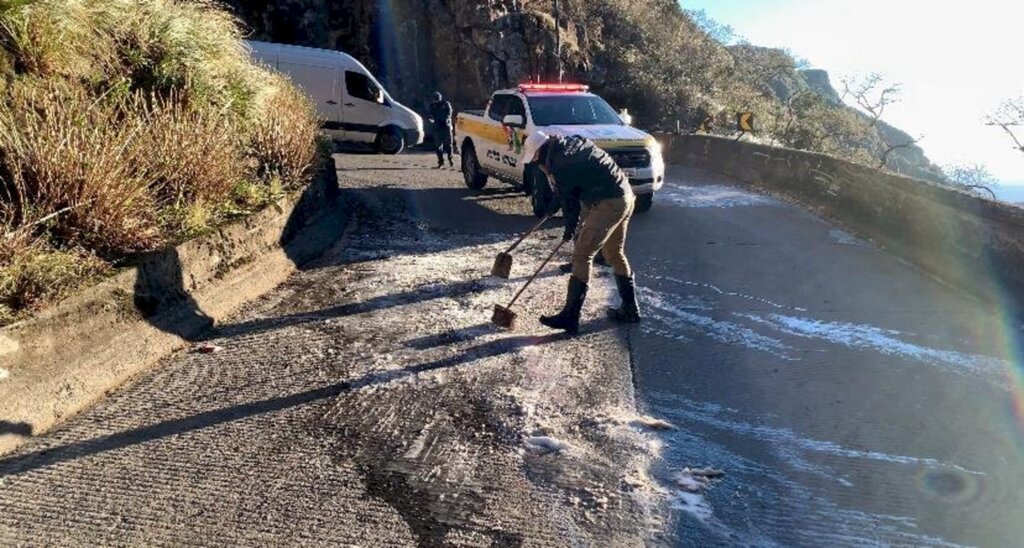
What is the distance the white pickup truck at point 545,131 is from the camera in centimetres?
1020

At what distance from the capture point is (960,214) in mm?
7641

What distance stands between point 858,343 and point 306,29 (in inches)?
1038

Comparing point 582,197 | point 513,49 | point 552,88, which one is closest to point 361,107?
point 552,88

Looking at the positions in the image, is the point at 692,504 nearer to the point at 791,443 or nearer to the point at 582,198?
the point at 791,443

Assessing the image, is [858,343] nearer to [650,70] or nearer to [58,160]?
[58,160]

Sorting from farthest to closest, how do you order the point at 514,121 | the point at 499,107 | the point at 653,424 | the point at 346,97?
the point at 346,97 < the point at 499,107 < the point at 514,121 < the point at 653,424

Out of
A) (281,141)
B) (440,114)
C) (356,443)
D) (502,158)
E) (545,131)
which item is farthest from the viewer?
(440,114)

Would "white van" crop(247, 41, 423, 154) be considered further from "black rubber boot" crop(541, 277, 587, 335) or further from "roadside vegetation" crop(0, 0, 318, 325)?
"black rubber boot" crop(541, 277, 587, 335)

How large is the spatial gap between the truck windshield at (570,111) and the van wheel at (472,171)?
211 cm

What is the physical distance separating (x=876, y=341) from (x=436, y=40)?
27170 millimetres

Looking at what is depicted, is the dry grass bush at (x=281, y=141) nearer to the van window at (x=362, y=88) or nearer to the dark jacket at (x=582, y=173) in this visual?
the dark jacket at (x=582, y=173)

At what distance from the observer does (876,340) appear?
221 inches

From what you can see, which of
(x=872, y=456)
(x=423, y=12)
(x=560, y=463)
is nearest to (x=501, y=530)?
(x=560, y=463)

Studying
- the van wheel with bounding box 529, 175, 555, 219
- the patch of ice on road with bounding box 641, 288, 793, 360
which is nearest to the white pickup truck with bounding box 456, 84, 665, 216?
the van wheel with bounding box 529, 175, 555, 219
